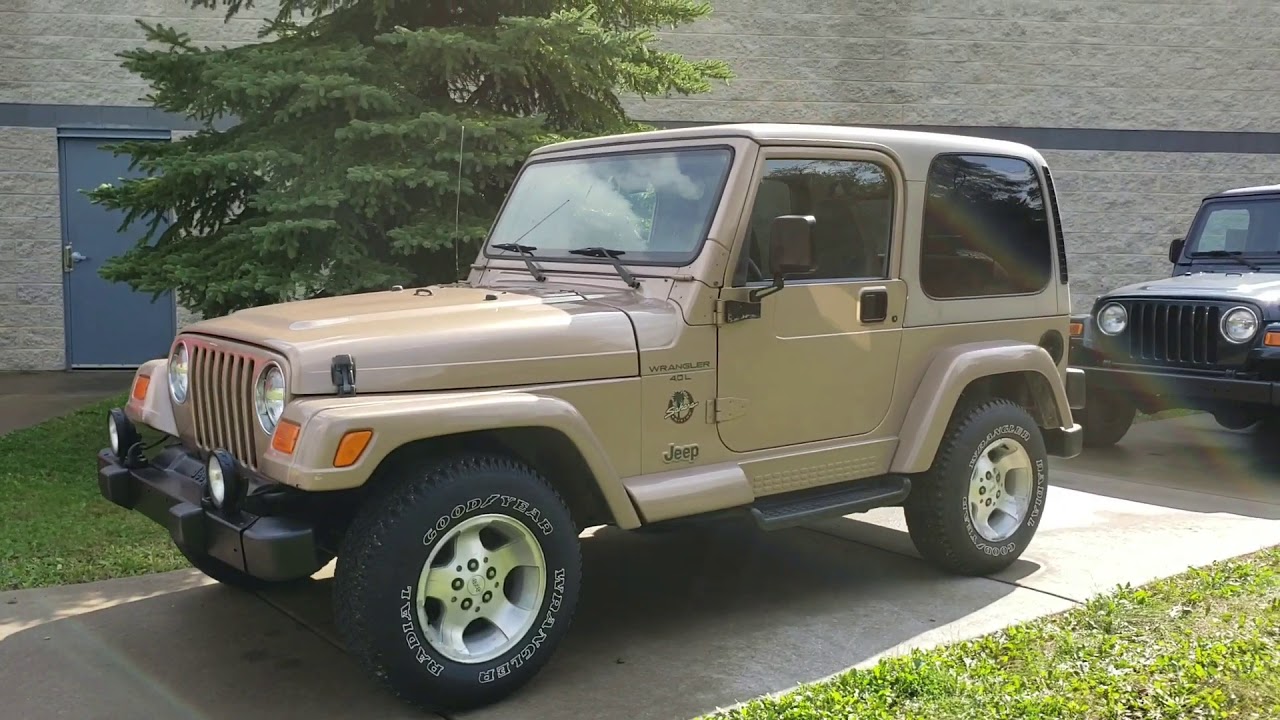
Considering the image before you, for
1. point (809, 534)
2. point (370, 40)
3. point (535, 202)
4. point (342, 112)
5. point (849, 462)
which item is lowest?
point (809, 534)

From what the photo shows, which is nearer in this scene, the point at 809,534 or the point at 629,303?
the point at 629,303

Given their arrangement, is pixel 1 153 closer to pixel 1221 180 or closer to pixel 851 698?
pixel 851 698

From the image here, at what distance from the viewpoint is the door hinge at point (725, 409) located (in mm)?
4379

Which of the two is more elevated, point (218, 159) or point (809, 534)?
point (218, 159)

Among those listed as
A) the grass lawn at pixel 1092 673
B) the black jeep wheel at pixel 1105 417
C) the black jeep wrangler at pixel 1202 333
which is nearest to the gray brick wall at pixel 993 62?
the black jeep wrangler at pixel 1202 333

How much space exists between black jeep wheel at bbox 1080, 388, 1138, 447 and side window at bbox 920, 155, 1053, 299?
3322 mm

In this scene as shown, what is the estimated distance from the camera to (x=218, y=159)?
274 inches

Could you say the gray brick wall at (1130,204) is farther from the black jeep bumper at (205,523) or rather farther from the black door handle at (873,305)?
the black jeep bumper at (205,523)

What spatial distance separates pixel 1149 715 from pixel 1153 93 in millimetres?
11728

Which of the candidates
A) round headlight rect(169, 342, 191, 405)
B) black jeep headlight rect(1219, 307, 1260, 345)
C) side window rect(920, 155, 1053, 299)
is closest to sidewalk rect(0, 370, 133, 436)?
round headlight rect(169, 342, 191, 405)

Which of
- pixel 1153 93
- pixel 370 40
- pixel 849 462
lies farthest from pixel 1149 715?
pixel 1153 93

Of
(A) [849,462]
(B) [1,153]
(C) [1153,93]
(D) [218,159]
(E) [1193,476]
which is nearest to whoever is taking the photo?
(A) [849,462]

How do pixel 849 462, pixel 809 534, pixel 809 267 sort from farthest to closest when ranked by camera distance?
pixel 809 534 < pixel 849 462 < pixel 809 267

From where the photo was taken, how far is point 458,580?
A: 378 cm
